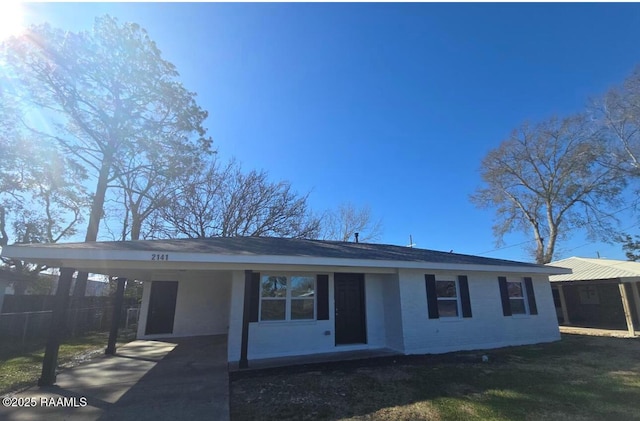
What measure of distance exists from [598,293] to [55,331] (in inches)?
920

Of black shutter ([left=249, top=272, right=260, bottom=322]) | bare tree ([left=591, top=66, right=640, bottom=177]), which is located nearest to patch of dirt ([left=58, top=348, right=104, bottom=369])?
black shutter ([left=249, top=272, right=260, bottom=322])

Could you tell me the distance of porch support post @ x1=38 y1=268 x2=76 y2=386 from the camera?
244 inches

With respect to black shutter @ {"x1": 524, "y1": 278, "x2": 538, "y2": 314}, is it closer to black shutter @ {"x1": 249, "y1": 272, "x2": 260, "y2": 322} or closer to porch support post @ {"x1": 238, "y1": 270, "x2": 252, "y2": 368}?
black shutter @ {"x1": 249, "y1": 272, "x2": 260, "y2": 322}

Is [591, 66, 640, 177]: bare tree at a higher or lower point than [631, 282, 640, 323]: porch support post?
higher

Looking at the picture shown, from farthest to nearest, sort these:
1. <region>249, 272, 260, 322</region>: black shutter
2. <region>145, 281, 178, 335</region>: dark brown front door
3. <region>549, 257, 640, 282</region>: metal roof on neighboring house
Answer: <region>549, 257, 640, 282</region>: metal roof on neighboring house
<region>145, 281, 178, 335</region>: dark brown front door
<region>249, 272, 260, 322</region>: black shutter

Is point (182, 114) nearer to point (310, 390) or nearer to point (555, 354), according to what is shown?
point (310, 390)

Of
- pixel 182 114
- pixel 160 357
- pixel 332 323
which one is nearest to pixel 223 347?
pixel 160 357

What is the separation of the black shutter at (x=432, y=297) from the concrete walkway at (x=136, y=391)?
19.3 ft

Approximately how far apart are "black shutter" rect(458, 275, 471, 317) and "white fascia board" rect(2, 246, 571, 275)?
1802 mm

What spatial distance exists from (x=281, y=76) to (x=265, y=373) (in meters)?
8.51

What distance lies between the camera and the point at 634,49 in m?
16.5

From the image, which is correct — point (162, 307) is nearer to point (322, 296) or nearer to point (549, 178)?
point (322, 296)

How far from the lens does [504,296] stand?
423 inches

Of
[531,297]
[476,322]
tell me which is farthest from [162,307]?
[531,297]
